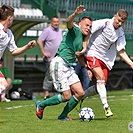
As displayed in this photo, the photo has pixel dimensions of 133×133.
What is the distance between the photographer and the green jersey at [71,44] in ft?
34.0

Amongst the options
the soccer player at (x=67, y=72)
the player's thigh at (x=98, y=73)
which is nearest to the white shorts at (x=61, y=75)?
→ the soccer player at (x=67, y=72)

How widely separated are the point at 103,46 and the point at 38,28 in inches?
392

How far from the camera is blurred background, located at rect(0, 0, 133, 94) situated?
60.8 ft

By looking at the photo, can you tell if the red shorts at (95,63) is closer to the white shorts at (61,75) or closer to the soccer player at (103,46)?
the soccer player at (103,46)

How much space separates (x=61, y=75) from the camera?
34.1 feet

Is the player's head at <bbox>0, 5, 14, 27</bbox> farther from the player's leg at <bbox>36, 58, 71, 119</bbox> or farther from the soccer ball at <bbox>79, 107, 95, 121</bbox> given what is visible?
the soccer ball at <bbox>79, 107, 95, 121</bbox>

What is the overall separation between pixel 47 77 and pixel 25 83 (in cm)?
431

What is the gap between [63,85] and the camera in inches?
408

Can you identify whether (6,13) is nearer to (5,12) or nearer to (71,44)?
(5,12)

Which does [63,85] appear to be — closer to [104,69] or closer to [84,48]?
[84,48]

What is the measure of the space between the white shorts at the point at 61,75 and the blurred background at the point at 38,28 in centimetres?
744

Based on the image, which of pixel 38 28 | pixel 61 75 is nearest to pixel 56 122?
pixel 61 75

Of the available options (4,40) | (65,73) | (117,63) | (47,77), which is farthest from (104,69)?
(117,63)

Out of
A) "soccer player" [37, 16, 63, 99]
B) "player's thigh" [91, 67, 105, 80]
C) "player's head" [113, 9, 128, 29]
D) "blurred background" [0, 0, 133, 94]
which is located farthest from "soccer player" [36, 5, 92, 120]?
"blurred background" [0, 0, 133, 94]
